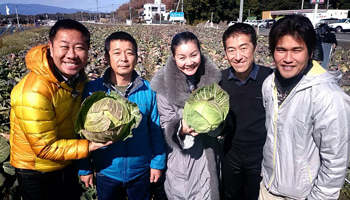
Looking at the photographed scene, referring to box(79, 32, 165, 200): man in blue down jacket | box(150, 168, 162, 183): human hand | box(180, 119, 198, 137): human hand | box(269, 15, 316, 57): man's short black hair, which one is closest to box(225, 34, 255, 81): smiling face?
box(269, 15, 316, 57): man's short black hair

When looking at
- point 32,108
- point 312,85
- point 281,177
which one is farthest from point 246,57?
point 32,108

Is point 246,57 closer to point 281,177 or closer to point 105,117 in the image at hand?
point 281,177

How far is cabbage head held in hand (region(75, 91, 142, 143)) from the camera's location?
1.89 m

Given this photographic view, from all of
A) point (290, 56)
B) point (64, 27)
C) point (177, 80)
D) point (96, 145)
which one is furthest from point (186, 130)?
point (64, 27)

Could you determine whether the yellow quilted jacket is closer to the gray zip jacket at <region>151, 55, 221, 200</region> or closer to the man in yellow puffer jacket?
the man in yellow puffer jacket

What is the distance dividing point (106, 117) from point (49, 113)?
1.43 ft

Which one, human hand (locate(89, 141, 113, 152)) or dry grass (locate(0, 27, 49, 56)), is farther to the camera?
dry grass (locate(0, 27, 49, 56))

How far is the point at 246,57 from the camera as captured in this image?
2.27 meters

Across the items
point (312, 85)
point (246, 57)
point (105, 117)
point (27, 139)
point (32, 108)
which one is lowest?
point (27, 139)

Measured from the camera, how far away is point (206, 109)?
2070mm

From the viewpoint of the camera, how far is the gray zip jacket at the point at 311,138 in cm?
160

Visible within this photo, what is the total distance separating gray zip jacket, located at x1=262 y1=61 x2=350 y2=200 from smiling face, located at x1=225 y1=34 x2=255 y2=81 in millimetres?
392

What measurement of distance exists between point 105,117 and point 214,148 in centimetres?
116

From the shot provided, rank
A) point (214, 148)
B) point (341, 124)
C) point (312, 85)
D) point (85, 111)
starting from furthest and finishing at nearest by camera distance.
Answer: point (214, 148) < point (85, 111) < point (312, 85) < point (341, 124)
